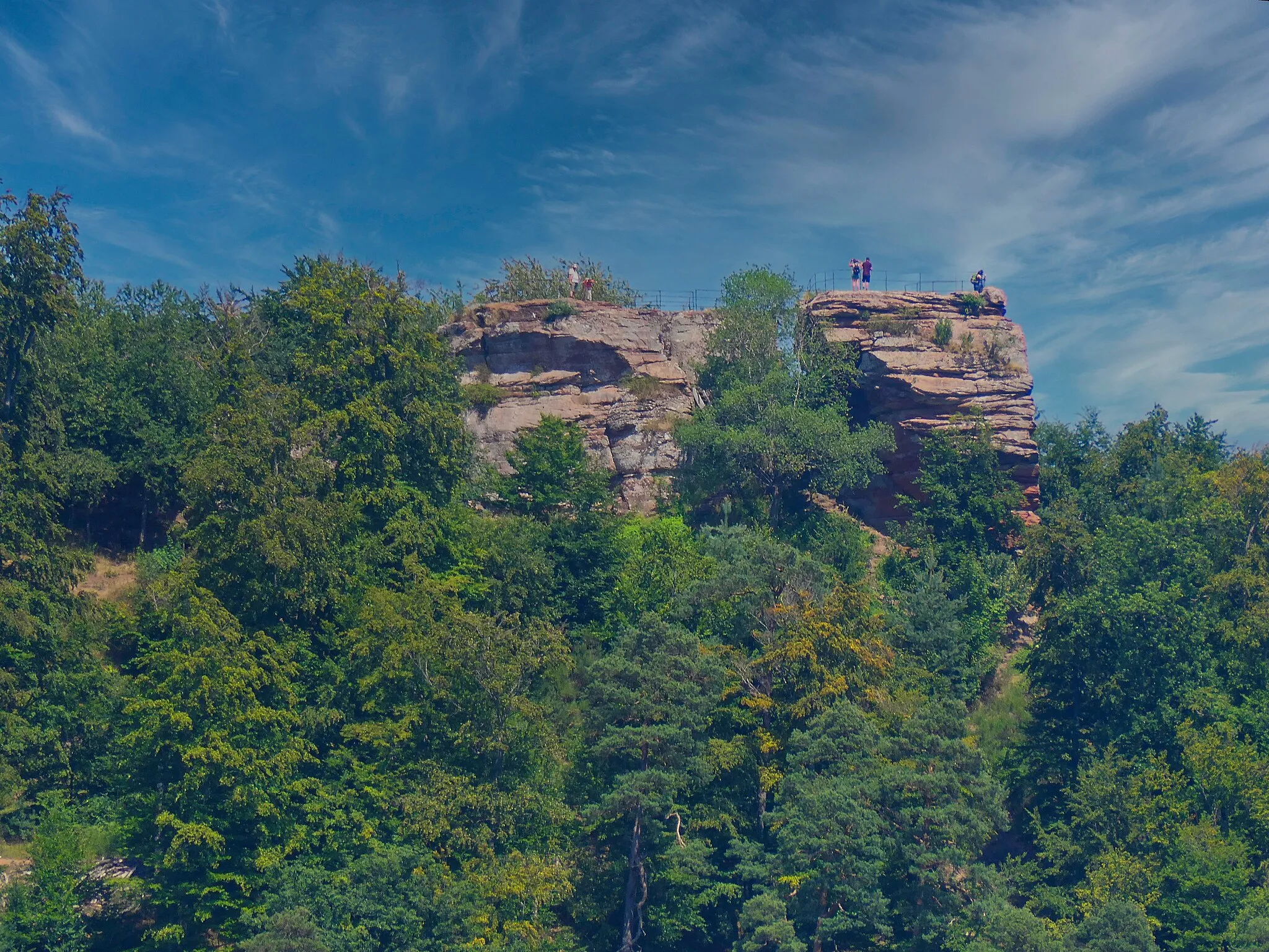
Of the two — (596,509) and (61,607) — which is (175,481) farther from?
(596,509)

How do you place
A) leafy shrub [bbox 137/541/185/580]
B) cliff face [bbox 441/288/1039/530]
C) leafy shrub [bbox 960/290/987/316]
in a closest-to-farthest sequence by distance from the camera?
leafy shrub [bbox 137/541/185/580]
cliff face [bbox 441/288/1039/530]
leafy shrub [bbox 960/290/987/316]

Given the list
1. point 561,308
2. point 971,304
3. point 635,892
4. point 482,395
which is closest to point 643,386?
point 561,308

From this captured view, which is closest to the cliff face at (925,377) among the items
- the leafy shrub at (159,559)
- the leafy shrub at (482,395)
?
the leafy shrub at (482,395)

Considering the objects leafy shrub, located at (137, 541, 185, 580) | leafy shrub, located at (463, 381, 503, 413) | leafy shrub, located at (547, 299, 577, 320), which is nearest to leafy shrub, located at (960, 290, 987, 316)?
leafy shrub, located at (547, 299, 577, 320)

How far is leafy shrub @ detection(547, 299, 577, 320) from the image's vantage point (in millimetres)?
44781

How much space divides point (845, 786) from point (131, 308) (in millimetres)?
35186

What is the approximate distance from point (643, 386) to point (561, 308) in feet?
15.8

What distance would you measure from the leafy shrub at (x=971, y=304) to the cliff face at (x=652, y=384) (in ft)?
4.22

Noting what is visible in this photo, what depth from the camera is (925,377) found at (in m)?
45.2

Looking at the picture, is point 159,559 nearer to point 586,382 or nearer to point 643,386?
point 586,382

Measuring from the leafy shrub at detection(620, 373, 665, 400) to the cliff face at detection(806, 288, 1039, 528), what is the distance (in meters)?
8.13

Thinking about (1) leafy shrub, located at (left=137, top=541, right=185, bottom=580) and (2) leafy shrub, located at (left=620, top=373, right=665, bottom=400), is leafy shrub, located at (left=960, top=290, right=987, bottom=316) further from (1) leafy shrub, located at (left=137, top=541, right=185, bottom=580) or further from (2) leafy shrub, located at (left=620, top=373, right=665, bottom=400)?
(1) leafy shrub, located at (left=137, top=541, right=185, bottom=580)

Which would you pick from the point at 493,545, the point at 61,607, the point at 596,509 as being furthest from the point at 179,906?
the point at 596,509

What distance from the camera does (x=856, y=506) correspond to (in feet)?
150
